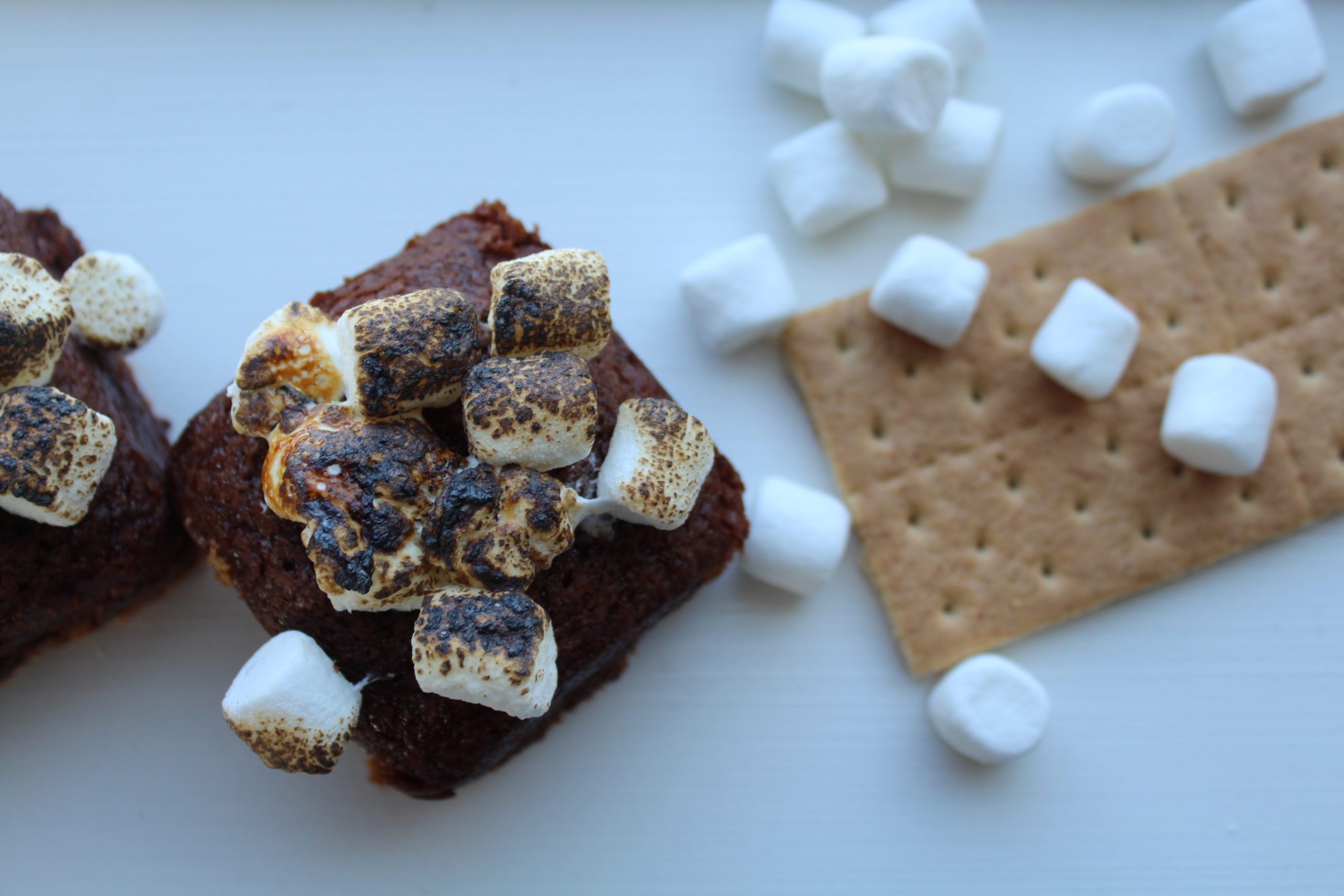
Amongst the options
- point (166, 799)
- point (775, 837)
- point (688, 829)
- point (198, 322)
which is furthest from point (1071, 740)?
point (198, 322)

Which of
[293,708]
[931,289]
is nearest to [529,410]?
[293,708]

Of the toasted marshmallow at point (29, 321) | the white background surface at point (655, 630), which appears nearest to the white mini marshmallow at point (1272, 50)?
the white background surface at point (655, 630)

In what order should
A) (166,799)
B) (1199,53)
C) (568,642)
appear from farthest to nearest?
(1199,53) → (166,799) → (568,642)

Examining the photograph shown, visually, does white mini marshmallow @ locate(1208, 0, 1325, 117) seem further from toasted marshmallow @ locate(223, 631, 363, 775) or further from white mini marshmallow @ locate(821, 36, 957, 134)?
toasted marshmallow @ locate(223, 631, 363, 775)

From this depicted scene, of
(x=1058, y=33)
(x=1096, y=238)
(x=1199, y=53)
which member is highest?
(x=1058, y=33)

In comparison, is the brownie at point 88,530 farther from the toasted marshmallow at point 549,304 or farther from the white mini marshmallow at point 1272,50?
the white mini marshmallow at point 1272,50

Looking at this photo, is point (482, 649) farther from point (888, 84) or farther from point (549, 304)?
point (888, 84)

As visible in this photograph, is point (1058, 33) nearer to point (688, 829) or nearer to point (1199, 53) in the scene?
point (1199, 53)
